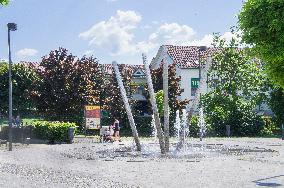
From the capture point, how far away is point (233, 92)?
4709 cm

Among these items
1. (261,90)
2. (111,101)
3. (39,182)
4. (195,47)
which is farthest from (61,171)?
(195,47)

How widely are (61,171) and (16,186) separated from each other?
3.38m

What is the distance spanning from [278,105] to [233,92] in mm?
4367

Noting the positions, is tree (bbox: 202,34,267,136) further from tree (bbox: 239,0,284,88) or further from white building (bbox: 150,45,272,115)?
tree (bbox: 239,0,284,88)

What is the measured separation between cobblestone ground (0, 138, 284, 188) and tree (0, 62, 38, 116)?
130ft

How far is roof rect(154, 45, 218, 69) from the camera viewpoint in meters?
62.5

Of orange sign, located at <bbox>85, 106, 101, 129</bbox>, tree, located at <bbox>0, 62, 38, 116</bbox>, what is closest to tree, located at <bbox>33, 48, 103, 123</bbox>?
orange sign, located at <bbox>85, 106, 101, 129</bbox>

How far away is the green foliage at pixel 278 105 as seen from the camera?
47375 mm

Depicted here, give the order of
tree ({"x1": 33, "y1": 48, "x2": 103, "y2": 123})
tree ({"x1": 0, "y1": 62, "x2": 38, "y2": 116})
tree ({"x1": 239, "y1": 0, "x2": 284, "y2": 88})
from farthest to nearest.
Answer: tree ({"x1": 0, "y1": 62, "x2": 38, "y2": 116}) → tree ({"x1": 33, "y1": 48, "x2": 103, "y2": 123}) → tree ({"x1": 239, "y1": 0, "x2": 284, "y2": 88})

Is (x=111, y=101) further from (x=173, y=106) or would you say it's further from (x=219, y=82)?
(x=219, y=82)

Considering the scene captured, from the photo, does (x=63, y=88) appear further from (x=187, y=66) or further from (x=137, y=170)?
(x=137, y=170)

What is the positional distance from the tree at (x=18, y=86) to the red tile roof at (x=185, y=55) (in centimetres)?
1731

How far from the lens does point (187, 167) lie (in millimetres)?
18609

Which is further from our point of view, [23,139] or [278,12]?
[23,139]
